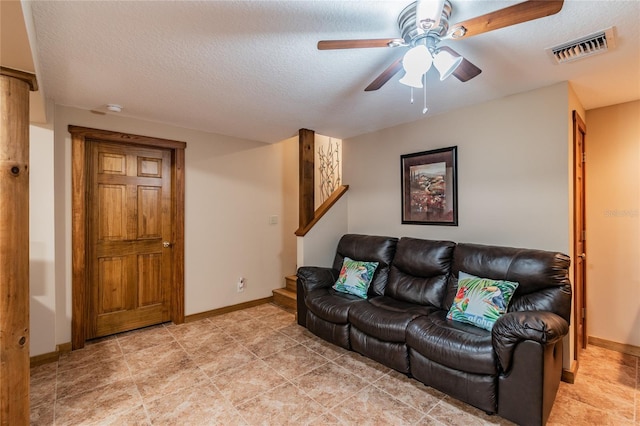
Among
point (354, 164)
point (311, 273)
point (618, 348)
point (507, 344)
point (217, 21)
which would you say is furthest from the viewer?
point (354, 164)

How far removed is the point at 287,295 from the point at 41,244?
8.61ft

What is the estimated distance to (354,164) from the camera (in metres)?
4.11

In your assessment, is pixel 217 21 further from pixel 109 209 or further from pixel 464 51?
pixel 109 209

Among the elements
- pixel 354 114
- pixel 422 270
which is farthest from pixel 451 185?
pixel 354 114

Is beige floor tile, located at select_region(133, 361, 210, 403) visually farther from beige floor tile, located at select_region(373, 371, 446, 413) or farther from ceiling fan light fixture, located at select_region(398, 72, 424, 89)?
ceiling fan light fixture, located at select_region(398, 72, 424, 89)

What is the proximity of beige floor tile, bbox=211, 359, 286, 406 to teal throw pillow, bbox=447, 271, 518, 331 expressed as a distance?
1469mm

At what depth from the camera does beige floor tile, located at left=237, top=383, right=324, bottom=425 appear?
6.31 feet

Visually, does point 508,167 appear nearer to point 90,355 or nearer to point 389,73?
point 389,73

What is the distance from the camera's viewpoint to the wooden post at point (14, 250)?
1635 millimetres

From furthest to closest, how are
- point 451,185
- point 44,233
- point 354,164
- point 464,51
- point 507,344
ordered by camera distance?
point 354,164 → point 451,185 → point 44,233 → point 464,51 → point 507,344

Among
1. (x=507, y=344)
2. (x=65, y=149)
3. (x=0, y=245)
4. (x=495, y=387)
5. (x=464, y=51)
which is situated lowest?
(x=495, y=387)

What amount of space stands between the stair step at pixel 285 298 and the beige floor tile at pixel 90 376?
6.30ft

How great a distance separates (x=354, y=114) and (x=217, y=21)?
1775mm

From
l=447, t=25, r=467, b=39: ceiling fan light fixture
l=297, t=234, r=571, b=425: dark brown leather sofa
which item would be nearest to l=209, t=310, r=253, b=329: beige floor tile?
l=297, t=234, r=571, b=425: dark brown leather sofa
